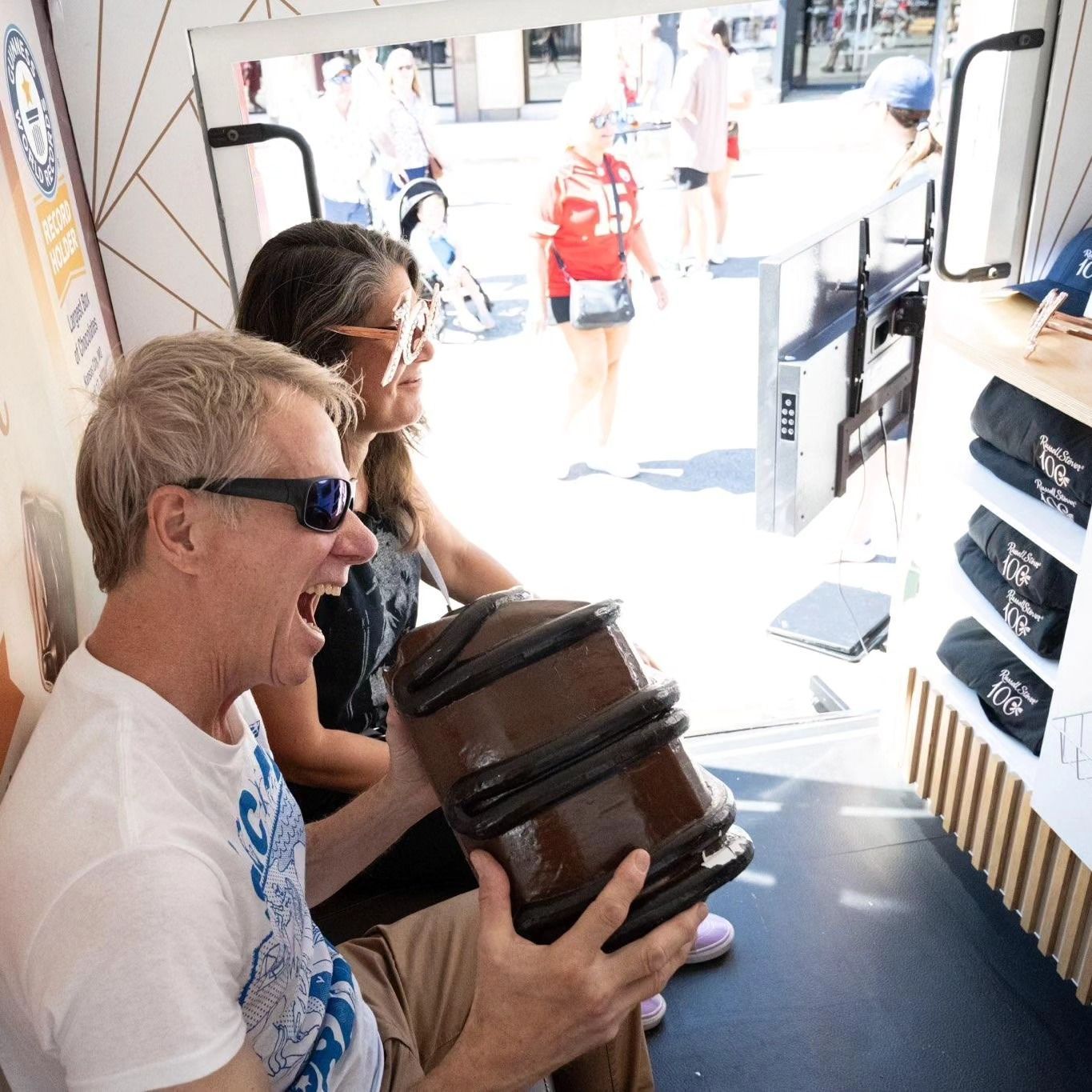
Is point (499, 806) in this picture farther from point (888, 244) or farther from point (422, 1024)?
point (888, 244)

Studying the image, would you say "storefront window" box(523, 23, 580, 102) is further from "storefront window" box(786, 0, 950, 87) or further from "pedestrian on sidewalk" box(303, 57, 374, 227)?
"pedestrian on sidewalk" box(303, 57, 374, 227)

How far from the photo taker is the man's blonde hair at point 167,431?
1.05 m

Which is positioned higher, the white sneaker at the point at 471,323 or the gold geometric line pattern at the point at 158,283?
the gold geometric line pattern at the point at 158,283

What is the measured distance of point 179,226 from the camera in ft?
6.59

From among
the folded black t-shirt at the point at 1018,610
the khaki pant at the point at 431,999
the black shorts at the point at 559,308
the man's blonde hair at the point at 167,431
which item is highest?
the man's blonde hair at the point at 167,431

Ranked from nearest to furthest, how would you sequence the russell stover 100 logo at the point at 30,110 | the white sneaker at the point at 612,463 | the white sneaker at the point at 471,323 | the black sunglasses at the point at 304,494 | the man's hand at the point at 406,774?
the black sunglasses at the point at 304,494
the man's hand at the point at 406,774
the russell stover 100 logo at the point at 30,110
the white sneaker at the point at 612,463
the white sneaker at the point at 471,323

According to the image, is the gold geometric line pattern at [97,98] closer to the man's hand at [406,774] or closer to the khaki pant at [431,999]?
the man's hand at [406,774]

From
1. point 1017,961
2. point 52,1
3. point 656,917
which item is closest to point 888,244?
point 1017,961

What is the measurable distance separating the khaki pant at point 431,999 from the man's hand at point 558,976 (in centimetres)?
40

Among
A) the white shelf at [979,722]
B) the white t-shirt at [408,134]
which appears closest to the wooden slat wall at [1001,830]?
the white shelf at [979,722]

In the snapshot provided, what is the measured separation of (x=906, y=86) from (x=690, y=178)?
321 centimetres

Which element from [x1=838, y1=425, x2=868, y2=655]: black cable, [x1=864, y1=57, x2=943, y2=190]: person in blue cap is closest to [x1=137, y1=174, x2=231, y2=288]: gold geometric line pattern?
[x1=838, y1=425, x2=868, y2=655]: black cable

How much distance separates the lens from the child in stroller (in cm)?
Result: 372

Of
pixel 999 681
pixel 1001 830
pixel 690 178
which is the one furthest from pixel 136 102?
pixel 690 178
